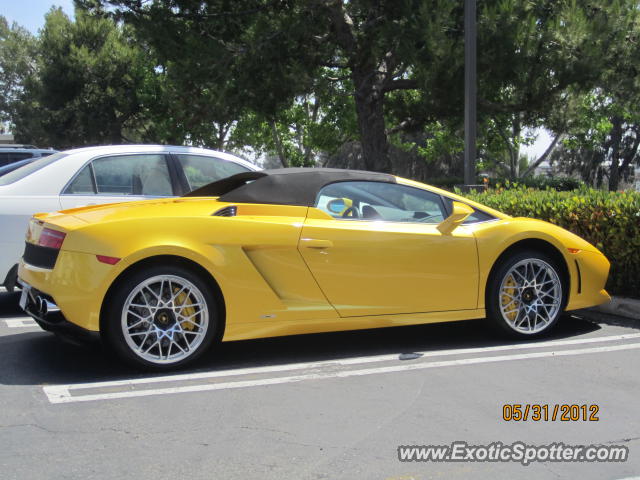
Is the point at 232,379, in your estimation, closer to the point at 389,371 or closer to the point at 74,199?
the point at 389,371

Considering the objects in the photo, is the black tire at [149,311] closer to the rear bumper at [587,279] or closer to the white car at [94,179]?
the white car at [94,179]

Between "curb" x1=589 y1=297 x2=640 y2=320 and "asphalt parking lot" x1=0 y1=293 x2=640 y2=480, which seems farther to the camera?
"curb" x1=589 y1=297 x2=640 y2=320

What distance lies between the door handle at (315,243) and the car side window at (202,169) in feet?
8.41

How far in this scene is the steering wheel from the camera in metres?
5.52

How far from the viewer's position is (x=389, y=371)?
5129mm

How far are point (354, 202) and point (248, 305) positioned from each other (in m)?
1.15

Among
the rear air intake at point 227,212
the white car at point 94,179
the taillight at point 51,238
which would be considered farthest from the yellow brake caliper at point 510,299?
the taillight at point 51,238

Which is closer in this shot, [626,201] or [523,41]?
[626,201]

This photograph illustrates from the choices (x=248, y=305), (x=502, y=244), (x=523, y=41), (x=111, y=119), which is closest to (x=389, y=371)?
(x=248, y=305)

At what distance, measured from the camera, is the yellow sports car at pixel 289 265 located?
190 inches

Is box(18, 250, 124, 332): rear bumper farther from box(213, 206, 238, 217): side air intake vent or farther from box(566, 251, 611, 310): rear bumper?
box(566, 251, 611, 310): rear bumper

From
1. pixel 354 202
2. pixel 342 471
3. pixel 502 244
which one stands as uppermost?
pixel 354 202

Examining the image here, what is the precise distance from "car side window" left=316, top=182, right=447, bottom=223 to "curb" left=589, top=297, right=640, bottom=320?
2250mm

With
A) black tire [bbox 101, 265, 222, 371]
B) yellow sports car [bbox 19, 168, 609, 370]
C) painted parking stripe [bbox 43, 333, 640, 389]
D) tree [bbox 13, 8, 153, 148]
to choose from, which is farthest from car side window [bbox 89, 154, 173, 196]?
tree [bbox 13, 8, 153, 148]
